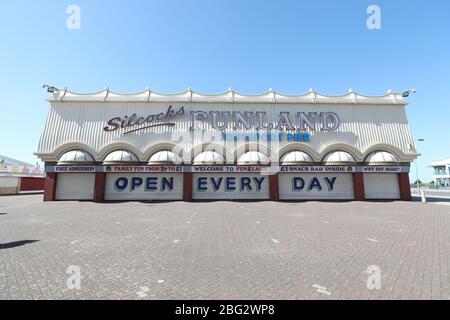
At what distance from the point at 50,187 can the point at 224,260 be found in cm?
2455

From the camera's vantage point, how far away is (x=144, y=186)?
22141 millimetres

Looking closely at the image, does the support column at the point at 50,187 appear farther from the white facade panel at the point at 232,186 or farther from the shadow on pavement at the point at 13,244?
the shadow on pavement at the point at 13,244

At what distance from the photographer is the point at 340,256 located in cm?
628

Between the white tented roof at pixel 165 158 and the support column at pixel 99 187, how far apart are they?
576 cm

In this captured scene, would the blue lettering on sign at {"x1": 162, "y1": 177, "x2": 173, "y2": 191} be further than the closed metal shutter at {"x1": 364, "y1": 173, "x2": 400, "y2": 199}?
No

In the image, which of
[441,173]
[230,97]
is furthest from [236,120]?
[441,173]

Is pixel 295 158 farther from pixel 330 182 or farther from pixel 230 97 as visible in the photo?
pixel 230 97

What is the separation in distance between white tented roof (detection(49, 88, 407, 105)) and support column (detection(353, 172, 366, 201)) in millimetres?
9356

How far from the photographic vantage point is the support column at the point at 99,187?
69.5 ft

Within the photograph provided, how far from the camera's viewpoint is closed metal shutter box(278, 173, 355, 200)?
2259cm

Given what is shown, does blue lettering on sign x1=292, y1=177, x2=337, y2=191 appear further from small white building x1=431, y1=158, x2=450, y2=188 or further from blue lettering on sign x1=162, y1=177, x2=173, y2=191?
small white building x1=431, y1=158, x2=450, y2=188

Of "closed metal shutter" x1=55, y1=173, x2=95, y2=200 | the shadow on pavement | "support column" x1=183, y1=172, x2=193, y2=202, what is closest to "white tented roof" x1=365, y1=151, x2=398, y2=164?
"support column" x1=183, y1=172, x2=193, y2=202
